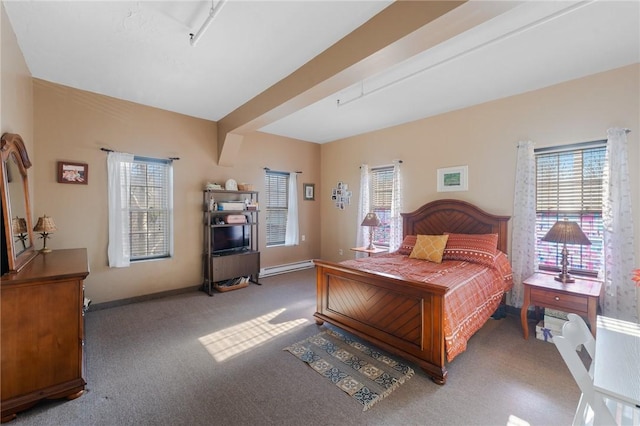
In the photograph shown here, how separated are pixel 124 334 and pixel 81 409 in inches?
46.8

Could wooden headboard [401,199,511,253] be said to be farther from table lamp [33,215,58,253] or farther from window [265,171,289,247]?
table lamp [33,215,58,253]

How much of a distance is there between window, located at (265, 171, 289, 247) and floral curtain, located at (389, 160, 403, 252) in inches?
90.0

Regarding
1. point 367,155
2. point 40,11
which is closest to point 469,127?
point 367,155

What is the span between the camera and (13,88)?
7.76ft

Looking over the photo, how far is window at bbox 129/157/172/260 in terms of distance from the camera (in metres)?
4.07

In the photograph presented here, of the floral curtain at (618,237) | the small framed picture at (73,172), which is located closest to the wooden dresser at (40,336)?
the small framed picture at (73,172)

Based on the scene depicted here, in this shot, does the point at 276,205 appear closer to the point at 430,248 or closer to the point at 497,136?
the point at 430,248

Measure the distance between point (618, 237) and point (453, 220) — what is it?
66.2 inches

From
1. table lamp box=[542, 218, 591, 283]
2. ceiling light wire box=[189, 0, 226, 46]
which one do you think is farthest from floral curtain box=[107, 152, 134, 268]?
table lamp box=[542, 218, 591, 283]

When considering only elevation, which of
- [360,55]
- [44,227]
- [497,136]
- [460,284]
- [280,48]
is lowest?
[460,284]

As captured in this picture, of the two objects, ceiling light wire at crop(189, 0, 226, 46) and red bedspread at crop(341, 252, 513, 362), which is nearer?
ceiling light wire at crop(189, 0, 226, 46)

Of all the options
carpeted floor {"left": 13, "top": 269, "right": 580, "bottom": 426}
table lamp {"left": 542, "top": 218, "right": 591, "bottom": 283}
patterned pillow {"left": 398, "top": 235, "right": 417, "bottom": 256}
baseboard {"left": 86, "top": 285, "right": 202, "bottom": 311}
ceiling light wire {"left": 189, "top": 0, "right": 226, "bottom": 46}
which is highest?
ceiling light wire {"left": 189, "top": 0, "right": 226, "bottom": 46}

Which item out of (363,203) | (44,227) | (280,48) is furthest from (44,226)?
(363,203)

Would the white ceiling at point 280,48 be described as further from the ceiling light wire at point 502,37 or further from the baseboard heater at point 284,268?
the baseboard heater at point 284,268
